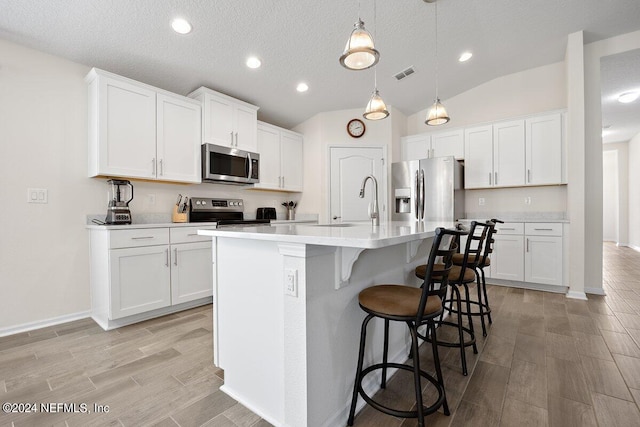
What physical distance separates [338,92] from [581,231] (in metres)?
3.47

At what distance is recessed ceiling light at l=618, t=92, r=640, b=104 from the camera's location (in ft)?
14.5

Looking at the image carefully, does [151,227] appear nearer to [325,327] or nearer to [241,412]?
[241,412]

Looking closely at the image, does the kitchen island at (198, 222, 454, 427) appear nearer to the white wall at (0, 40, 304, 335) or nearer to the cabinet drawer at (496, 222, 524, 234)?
the white wall at (0, 40, 304, 335)

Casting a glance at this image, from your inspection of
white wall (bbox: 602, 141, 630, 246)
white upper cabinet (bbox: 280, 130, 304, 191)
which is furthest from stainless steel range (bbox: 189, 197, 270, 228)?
white wall (bbox: 602, 141, 630, 246)

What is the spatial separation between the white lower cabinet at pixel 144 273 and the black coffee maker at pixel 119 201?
0.55ft

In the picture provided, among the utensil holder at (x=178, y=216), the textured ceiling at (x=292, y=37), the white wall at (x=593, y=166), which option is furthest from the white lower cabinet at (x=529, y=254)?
the utensil holder at (x=178, y=216)

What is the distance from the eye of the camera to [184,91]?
11.5ft

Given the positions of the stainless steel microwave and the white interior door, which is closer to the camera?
the stainless steel microwave

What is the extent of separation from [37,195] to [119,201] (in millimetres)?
626

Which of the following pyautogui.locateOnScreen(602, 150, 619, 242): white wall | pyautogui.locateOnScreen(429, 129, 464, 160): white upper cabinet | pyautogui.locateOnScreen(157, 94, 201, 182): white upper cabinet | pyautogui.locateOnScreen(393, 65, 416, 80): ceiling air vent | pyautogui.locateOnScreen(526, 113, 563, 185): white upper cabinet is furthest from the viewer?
pyautogui.locateOnScreen(602, 150, 619, 242): white wall

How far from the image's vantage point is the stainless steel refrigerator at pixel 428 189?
13.4 ft

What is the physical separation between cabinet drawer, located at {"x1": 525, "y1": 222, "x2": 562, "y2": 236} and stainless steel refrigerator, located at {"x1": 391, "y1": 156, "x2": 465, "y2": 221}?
0.85 m

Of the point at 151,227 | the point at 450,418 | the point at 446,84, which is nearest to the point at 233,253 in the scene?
the point at 450,418

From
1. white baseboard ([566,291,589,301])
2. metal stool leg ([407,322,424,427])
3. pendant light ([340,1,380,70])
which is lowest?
white baseboard ([566,291,589,301])
